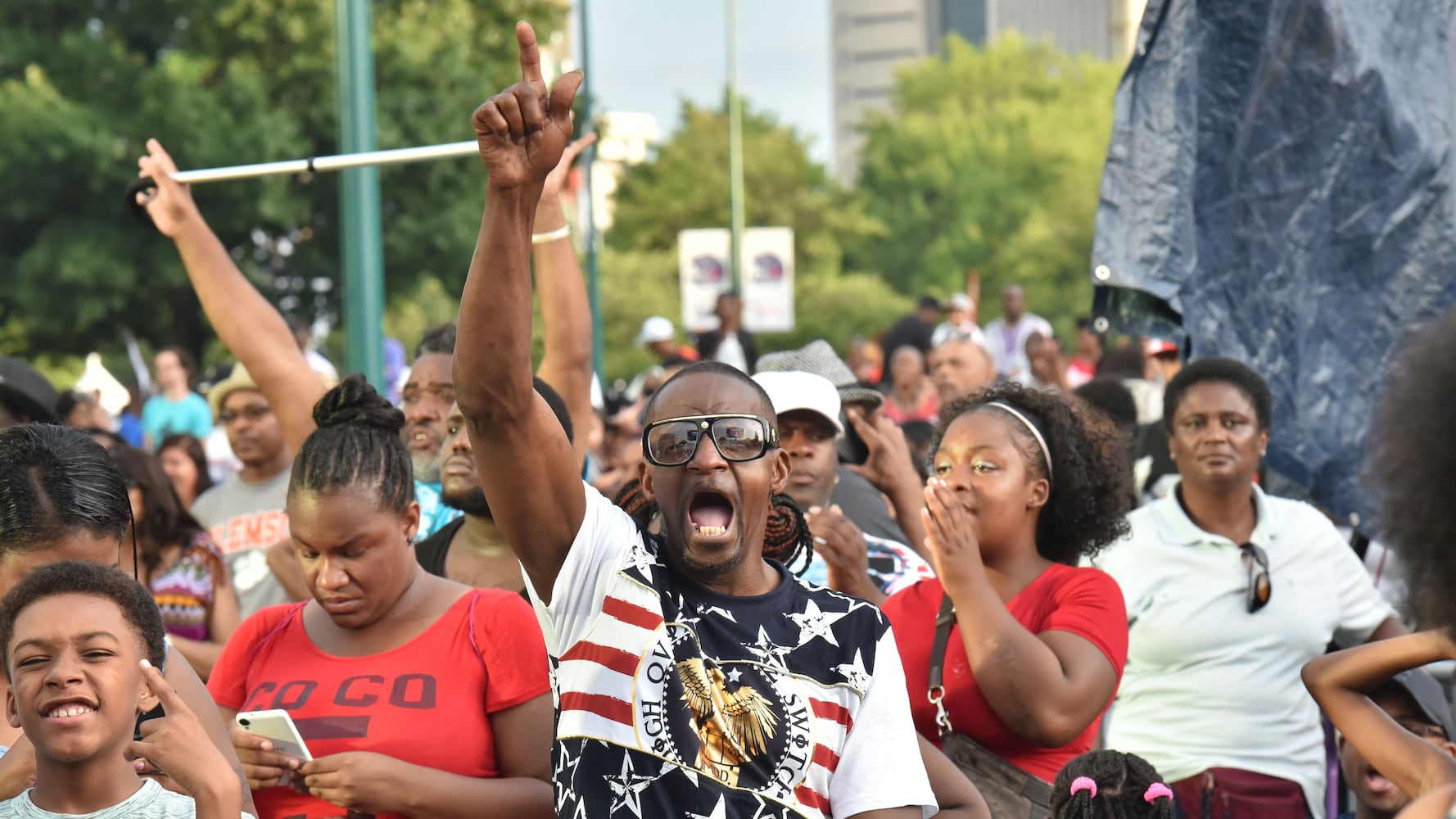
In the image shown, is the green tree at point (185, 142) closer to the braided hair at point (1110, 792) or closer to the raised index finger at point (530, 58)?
the braided hair at point (1110, 792)

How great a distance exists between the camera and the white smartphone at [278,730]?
3701 mm

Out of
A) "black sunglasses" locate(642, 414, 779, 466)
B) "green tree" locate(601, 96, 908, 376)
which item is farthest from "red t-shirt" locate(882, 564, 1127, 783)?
"green tree" locate(601, 96, 908, 376)

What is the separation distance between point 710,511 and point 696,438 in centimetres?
14

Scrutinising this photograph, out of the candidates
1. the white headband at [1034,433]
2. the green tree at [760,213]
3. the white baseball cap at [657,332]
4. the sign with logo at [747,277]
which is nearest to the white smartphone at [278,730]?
the white headband at [1034,433]

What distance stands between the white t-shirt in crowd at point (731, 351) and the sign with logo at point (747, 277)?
6.68m

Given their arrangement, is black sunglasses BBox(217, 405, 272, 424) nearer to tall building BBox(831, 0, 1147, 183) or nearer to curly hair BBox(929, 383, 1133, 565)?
curly hair BBox(929, 383, 1133, 565)

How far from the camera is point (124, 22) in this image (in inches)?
1182

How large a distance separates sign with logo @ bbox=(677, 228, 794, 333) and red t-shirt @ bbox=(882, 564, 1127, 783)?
1799cm

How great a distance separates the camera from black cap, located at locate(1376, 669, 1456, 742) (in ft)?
16.3

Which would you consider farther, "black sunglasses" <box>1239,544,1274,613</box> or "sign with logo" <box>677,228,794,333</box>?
"sign with logo" <box>677,228,794,333</box>

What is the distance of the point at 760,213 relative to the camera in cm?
5419

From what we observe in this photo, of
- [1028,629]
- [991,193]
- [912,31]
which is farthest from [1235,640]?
[912,31]

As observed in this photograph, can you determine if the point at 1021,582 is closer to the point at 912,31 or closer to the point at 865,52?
the point at 912,31

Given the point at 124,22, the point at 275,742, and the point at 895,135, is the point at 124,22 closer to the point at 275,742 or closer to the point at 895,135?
the point at 275,742
